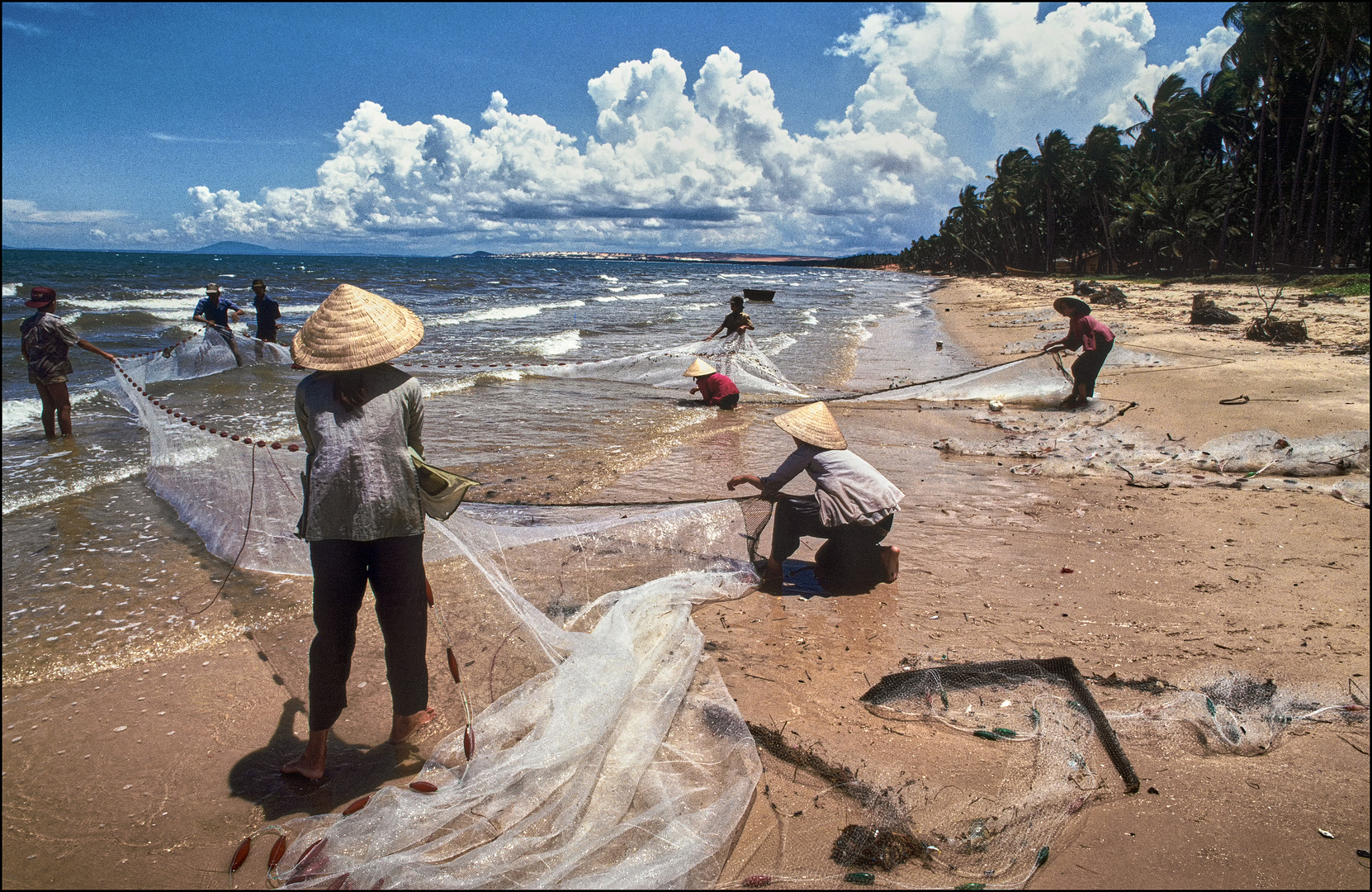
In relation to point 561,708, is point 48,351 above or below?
above

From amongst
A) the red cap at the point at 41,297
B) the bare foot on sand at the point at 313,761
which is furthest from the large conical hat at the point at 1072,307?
the red cap at the point at 41,297

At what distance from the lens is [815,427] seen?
407 cm

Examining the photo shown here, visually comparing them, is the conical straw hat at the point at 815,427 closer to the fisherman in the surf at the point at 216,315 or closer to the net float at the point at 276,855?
the net float at the point at 276,855

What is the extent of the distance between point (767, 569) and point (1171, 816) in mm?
2152

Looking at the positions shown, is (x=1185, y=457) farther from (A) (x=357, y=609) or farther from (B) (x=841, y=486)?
(A) (x=357, y=609)

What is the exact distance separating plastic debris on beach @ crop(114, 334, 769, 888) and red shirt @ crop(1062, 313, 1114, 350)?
6186 millimetres

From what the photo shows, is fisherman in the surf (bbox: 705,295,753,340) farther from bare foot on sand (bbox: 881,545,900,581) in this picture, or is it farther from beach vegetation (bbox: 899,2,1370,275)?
beach vegetation (bbox: 899,2,1370,275)

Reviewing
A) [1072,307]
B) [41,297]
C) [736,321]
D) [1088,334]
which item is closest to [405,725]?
[41,297]

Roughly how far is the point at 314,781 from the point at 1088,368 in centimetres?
845

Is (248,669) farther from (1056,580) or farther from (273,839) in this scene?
(1056,580)

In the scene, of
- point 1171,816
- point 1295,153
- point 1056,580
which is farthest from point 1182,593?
point 1295,153

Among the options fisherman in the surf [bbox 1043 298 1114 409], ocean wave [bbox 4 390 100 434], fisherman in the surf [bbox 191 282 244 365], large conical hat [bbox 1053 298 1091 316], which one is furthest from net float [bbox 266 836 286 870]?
fisherman in the surf [bbox 191 282 244 365]

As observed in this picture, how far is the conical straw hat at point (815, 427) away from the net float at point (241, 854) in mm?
2830

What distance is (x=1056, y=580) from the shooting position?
13.5 feet
